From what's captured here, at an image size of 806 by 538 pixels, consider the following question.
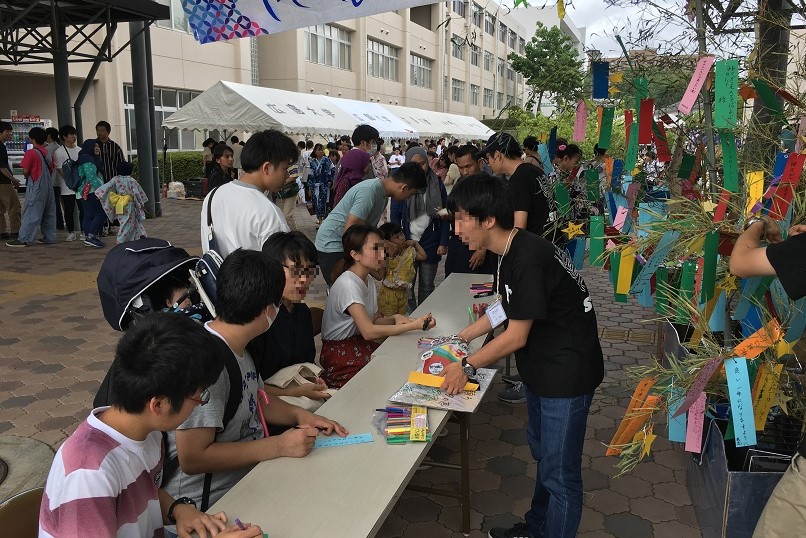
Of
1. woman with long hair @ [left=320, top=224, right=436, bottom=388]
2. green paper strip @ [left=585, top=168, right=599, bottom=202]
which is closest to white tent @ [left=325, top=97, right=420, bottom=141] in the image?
woman with long hair @ [left=320, top=224, right=436, bottom=388]

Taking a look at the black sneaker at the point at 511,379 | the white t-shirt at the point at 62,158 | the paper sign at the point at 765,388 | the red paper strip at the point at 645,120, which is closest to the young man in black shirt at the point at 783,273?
the paper sign at the point at 765,388

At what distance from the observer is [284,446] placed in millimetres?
1789

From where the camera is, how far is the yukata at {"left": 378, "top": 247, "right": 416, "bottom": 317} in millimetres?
3842

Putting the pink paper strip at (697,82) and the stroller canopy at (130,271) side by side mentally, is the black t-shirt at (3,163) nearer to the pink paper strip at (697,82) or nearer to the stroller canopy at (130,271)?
the stroller canopy at (130,271)

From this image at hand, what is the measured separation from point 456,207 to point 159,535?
123 centimetres

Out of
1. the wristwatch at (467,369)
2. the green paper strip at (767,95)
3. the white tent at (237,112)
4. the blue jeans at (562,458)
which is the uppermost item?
the white tent at (237,112)

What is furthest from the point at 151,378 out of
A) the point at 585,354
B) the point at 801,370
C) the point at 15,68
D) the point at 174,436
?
the point at 15,68

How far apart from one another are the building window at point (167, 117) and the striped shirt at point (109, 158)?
7454mm

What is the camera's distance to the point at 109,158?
8016mm

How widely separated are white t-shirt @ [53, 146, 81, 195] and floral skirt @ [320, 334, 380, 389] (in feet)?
22.7

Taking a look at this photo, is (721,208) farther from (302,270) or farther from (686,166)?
(302,270)

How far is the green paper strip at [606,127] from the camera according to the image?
2.18 metres

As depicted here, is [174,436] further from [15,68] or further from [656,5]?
[15,68]

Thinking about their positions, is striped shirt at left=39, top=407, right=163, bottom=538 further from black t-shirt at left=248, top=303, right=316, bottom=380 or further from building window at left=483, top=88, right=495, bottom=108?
building window at left=483, top=88, right=495, bottom=108
